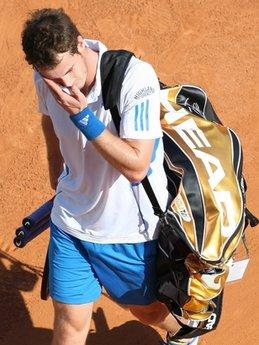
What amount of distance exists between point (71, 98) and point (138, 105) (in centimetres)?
32

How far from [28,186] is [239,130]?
1853mm

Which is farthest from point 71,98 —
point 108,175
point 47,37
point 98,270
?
point 98,270

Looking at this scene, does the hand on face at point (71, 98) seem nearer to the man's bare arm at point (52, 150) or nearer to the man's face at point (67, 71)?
the man's face at point (67, 71)

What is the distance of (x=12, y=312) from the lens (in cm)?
467

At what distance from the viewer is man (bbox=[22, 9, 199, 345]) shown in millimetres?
Answer: 2797

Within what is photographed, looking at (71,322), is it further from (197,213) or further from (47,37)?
(47,37)

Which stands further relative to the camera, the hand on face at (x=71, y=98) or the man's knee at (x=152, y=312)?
the man's knee at (x=152, y=312)

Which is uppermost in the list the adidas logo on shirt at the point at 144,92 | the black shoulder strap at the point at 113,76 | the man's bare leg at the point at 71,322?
the black shoulder strap at the point at 113,76

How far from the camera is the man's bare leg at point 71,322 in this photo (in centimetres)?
354

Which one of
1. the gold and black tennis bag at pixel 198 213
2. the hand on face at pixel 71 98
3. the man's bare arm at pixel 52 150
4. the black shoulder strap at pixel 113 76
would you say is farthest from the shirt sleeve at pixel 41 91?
the gold and black tennis bag at pixel 198 213

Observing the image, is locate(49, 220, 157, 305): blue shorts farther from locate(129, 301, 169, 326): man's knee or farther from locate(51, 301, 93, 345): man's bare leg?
locate(129, 301, 169, 326): man's knee

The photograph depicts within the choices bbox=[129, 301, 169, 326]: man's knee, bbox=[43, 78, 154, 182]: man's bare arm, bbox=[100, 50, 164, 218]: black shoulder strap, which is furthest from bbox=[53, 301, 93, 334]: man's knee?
bbox=[100, 50, 164, 218]: black shoulder strap

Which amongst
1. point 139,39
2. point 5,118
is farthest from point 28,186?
point 139,39

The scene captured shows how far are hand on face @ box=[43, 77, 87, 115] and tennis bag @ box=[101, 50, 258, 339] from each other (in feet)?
1.18
